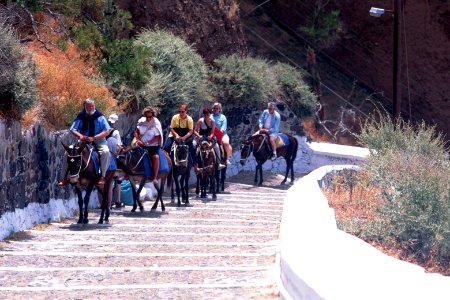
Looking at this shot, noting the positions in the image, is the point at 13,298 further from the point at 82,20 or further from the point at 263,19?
the point at 263,19

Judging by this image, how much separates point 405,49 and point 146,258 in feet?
133

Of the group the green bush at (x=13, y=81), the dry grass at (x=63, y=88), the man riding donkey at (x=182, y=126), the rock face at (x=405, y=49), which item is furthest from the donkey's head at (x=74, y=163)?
the rock face at (x=405, y=49)

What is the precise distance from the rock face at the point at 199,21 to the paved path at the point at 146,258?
47.1 feet

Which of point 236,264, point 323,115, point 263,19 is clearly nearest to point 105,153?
point 236,264

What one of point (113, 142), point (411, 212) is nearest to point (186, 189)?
point (113, 142)

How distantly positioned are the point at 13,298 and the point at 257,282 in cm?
293

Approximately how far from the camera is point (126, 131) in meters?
24.0

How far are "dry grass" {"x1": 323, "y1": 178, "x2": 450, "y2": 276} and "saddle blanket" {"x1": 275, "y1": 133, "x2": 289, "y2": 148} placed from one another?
20.9 feet

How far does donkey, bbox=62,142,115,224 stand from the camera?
16859mm

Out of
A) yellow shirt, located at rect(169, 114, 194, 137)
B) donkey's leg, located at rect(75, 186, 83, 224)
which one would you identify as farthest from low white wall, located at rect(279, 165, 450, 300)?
yellow shirt, located at rect(169, 114, 194, 137)

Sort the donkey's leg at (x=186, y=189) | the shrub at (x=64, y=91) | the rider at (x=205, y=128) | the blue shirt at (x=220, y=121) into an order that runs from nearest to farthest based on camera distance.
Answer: the shrub at (x=64, y=91)
the donkey's leg at (x=186, y=189)
the rider at (x=205, y=128)
the blue shirt at (x=220, y=121)

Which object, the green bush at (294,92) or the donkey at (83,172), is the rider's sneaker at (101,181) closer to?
the donkey at (83,172)

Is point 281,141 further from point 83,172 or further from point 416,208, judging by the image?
point 416,208

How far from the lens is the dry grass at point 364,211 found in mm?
16016
